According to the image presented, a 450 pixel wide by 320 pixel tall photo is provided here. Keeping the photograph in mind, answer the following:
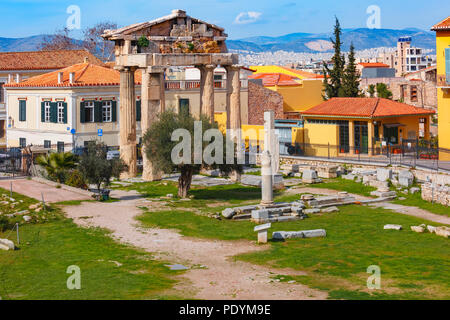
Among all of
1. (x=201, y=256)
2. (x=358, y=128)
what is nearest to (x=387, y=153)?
(x=358, y=128)

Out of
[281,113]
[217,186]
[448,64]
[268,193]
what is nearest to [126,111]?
[217,186]

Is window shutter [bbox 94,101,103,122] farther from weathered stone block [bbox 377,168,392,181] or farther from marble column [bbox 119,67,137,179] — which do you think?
weathered stone block [bbox 377,168,392,181]

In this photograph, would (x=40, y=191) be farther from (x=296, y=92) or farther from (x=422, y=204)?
(x=296, y=92)

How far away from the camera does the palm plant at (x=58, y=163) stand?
34656 millimetres

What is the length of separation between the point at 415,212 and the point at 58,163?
16520mm

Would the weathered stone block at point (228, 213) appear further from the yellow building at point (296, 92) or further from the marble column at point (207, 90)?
the yellow building at point (296, 92)

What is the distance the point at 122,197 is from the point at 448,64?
2102 cm

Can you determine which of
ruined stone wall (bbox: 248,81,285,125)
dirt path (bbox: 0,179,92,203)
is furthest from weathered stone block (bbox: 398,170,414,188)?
ruined stone wall (bbox: 248,81,285,125)

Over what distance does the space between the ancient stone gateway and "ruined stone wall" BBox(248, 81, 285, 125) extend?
1540 cm

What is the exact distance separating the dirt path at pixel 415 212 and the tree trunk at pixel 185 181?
8230 mm

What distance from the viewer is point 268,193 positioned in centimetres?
2898

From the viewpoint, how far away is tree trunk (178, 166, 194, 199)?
108 feet

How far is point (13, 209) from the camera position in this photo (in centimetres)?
2911
